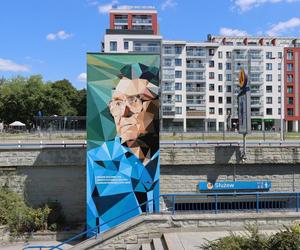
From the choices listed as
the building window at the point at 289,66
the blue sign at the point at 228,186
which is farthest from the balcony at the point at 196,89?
the blue sign at the point at 228,186

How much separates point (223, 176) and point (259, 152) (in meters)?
2.46

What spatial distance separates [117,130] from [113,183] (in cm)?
249

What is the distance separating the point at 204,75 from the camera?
83062mm

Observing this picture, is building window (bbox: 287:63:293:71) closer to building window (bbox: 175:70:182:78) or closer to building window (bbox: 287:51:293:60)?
building window (bbox: 287:51:293:60)

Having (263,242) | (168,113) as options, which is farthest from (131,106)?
(168,113)

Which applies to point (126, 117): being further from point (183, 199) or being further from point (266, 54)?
point (266, 54)

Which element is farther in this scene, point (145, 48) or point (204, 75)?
point (204, 75)

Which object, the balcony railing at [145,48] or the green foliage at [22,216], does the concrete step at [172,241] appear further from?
the balcony railing at [145,48]

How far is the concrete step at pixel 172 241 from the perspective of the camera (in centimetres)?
1223

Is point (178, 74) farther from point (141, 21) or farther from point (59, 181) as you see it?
point (59, 181)

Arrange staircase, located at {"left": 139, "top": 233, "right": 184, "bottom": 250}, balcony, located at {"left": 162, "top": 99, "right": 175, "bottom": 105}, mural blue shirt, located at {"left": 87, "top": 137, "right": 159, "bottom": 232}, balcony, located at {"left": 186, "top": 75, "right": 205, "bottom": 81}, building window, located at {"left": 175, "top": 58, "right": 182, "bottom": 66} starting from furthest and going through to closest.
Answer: balcony, located at {"left": 186, "top": 75, "right": 205, "bottom": 81}
building window, located at {"left": 175, "top": 58, "right": 182, "bottom": 66}
balcony, located at {"left": 162, "top": 99, "right": 175, "bottom": 105}
mural blue shirt, located at {"left": 87, "top": 137, "right": 159, "bottom": 232}
staircase, located at {"left": 139, "top": 233, "right": 184, "bottom": 250}

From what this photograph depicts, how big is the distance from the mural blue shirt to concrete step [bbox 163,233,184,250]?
5124mm

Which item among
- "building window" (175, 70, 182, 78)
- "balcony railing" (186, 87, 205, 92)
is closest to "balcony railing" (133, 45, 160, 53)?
"building window" (175, 70, 182, 78)

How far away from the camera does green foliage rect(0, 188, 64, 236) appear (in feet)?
67.4
